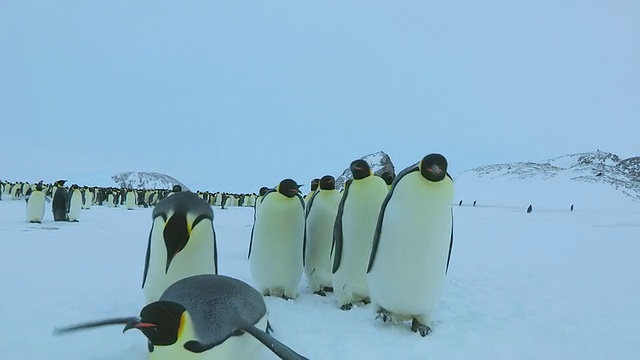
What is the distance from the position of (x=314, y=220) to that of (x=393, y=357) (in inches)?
86.6

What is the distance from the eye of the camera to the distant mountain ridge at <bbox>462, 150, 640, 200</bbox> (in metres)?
37.5

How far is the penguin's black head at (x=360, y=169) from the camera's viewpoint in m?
4.52

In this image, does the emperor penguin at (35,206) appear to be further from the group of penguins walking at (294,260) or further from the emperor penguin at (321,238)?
the emperor penguin at (321,238)

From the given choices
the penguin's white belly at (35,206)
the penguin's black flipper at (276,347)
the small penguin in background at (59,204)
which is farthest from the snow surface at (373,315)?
the small penguin in background at (59,204)

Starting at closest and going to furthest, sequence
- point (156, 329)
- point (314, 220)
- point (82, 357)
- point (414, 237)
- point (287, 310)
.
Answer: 1. point (156, 329)
2. point (82, 357)
3. point (414, 237)
4. point (287, 310)
5. point (314, 220)

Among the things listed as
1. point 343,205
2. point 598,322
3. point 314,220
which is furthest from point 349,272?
point 598,322

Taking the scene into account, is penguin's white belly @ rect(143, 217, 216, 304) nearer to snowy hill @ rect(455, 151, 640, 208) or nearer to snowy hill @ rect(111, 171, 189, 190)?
snowy hill @ rect(455, 151, 640, 208)

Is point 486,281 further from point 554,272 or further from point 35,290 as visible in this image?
point 35,290

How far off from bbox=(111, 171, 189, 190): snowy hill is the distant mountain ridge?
35.3 meters

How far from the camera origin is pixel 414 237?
12.1 ft

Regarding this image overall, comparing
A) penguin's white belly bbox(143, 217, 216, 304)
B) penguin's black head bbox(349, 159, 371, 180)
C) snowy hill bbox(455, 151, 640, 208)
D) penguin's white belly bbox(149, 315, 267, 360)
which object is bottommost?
penguin's white belly bbox(149, 315, 267, 360)

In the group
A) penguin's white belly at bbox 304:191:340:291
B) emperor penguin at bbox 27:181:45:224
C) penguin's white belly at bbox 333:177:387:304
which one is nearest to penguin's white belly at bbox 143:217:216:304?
penguin's white belly at bbox 333:177:387:304

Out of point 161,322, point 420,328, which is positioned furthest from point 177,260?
point 420,328

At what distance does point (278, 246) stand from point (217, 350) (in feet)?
8.05
